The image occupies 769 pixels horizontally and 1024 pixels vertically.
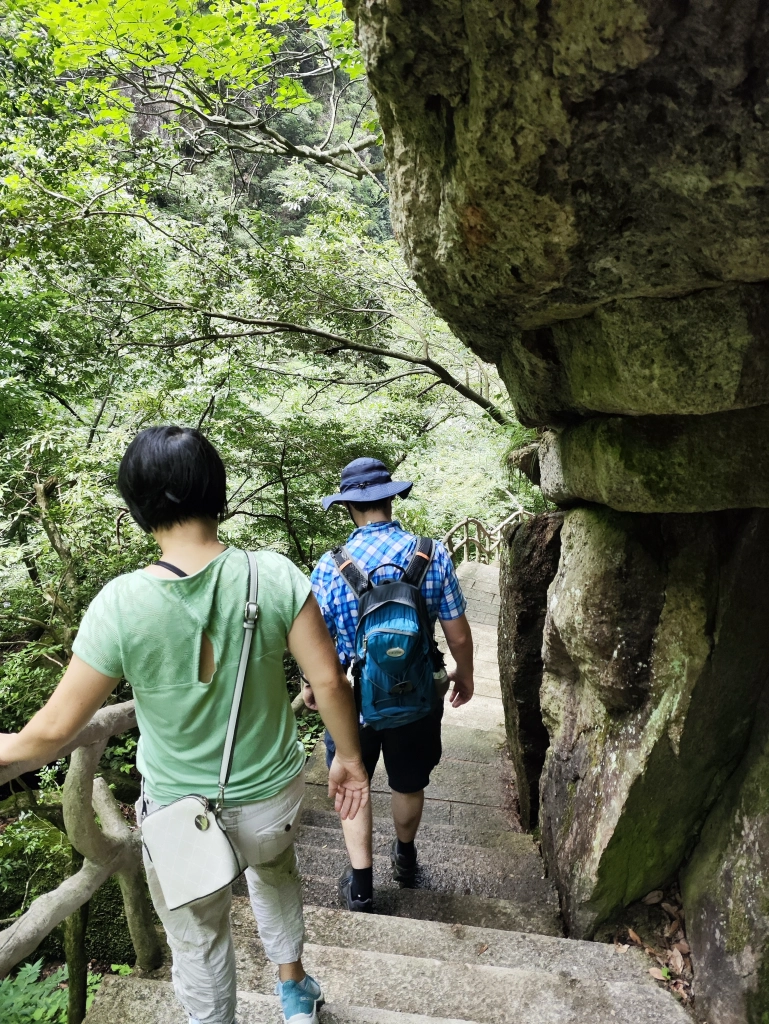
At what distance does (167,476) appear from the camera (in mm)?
1624

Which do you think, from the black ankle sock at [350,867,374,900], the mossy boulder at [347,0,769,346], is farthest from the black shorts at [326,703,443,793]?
the mossy boulder at [347,0,769,346]

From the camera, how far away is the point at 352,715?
6.07 feet

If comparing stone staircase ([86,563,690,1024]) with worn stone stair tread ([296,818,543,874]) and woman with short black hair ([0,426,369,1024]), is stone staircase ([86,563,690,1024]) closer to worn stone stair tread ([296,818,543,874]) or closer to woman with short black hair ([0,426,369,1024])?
worn stone stair tread ([296,818,543,874])

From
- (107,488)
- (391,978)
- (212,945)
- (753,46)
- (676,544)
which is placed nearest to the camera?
(753,46)

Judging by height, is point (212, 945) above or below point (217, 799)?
below

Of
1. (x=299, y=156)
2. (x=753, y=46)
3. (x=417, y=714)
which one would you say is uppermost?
(x=299, y=156)

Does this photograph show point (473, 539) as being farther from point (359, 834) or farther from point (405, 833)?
point (359, 834)

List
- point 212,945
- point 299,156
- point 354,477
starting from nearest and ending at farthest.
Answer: point 212,945
point 354,477
point 299,156

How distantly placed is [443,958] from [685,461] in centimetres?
223

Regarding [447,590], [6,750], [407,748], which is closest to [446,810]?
[407,748]

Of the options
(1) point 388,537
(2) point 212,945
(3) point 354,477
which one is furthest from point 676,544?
(2) point 212,945

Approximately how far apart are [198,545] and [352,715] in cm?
67

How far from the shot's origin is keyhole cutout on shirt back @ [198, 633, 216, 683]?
1654 millimetres

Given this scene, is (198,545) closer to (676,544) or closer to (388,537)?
(388,537)
